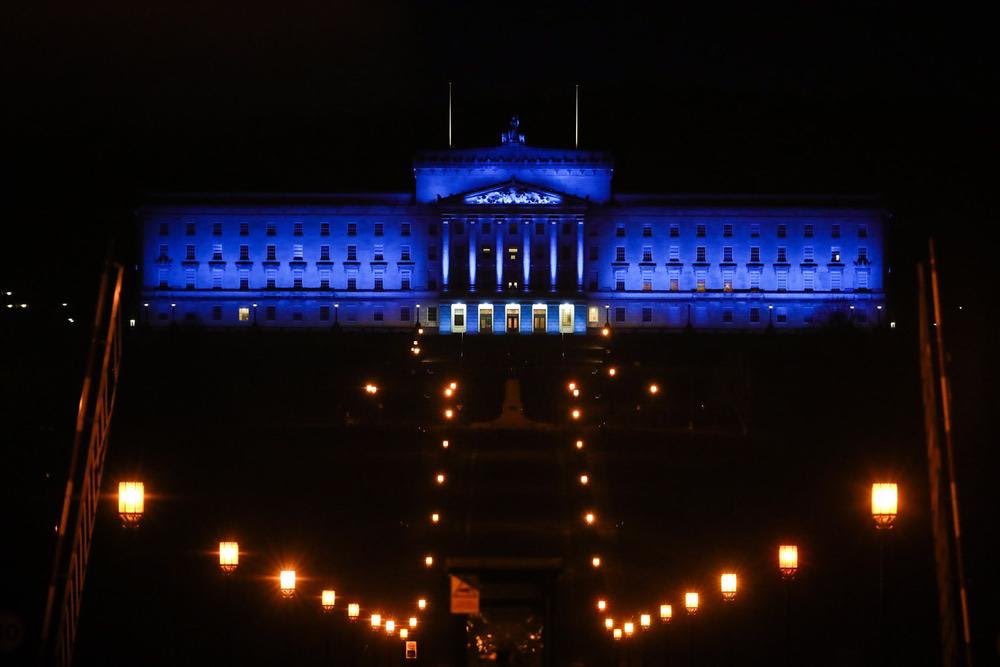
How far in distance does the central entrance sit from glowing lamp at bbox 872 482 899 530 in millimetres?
75639

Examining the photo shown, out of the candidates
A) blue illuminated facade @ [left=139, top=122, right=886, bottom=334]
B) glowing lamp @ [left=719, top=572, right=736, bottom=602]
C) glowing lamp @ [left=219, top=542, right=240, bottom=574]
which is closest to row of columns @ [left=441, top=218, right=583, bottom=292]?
blue illuminated facade @ [left=139, top=122, right=886, bottom=334]

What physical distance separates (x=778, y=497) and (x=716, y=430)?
669 inches

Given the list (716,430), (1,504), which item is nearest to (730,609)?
(1,504)

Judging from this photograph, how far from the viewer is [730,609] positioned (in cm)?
2964

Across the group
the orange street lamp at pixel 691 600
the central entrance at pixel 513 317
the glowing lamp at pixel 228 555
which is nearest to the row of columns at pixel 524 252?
the central entrance at pixel 513 317

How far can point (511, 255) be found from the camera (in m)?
96.7

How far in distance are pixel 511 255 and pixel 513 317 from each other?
12.9 feet

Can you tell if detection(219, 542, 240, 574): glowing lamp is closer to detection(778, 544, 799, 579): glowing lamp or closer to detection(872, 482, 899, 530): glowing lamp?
detection(778, 544, 799, 579): glowing lamp

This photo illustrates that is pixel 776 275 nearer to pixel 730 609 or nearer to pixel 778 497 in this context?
pixel 778 497

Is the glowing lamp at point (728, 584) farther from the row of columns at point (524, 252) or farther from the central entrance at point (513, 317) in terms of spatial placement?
the row of columns at point (524, 252)

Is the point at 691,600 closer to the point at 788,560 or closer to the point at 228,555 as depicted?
the point at 788,560

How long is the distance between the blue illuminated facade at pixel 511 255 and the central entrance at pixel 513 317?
8cm

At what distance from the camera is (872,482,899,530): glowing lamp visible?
1933 cm

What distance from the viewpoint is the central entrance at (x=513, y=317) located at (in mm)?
95125
